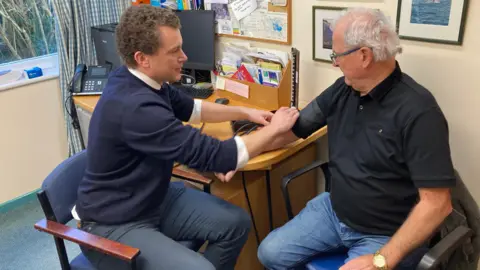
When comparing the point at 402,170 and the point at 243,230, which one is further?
the point at 243,230

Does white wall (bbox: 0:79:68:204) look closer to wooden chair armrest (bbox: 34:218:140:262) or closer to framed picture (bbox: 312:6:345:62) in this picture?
wooden chair armrest (bbox: 34:218:140:262)

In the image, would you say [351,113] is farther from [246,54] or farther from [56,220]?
[56,220]

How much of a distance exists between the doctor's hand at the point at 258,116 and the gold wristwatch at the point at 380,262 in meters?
0.74

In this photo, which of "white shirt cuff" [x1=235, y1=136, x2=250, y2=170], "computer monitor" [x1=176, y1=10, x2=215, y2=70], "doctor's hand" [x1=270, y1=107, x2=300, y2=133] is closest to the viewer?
"white shirt cuff" [x1=235, y1=136, x2=250, y2=170]

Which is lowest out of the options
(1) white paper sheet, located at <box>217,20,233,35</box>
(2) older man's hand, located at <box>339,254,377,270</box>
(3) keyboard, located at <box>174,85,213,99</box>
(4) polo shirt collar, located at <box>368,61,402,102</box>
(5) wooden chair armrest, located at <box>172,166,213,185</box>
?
(2) older man's hand, located at <box>339,254,377,270</box>

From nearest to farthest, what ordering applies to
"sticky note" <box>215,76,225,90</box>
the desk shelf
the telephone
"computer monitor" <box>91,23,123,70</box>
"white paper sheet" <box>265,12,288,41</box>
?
the desk shelf < "white paper sheet" <box>265,12,288,41</box> < "sticky note" <box>215,76,225,90</box> < the telephone < "computer monitor" <box>91,23,123,70</box>

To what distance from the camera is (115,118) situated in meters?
1.46

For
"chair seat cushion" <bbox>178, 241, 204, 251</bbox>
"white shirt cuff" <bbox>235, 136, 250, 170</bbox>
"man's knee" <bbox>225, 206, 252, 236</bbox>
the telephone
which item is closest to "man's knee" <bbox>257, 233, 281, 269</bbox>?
"man's knee" <bbox>225, 206, 252, 236</bbox>

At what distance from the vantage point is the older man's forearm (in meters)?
1.36

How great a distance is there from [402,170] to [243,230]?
657mm

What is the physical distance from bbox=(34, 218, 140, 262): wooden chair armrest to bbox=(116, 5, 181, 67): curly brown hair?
622mm

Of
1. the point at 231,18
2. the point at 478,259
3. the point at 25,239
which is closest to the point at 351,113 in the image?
the point at 478,259

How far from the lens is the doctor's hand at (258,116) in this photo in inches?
74.4

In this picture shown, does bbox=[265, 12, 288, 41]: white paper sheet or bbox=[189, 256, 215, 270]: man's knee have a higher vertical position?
bbox=[265, 12, 288, 41]: white paper sheet
